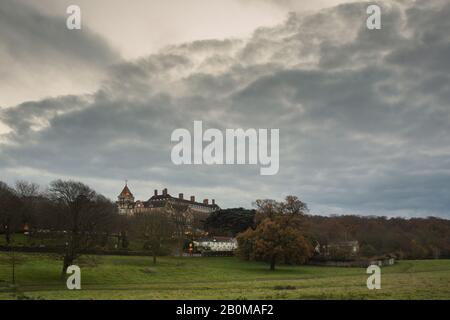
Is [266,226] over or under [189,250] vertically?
over

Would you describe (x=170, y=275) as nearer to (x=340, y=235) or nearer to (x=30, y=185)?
(x=340, y=235)

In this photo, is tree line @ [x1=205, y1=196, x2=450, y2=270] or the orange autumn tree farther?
tree line @ [x1=205, y1=196, x2=450, y2=270]

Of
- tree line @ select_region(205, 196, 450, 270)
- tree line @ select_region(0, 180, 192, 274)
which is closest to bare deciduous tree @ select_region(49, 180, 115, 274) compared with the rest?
tree line @ select_region(0, 180, 192, 274)

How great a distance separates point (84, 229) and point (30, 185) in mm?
82555

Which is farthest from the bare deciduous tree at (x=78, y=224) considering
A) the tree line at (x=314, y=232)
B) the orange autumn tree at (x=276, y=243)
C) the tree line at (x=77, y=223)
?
the tree line at (x=314, y=232)

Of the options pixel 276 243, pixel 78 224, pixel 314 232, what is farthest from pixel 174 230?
pixel 78 224

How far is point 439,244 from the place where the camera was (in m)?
119

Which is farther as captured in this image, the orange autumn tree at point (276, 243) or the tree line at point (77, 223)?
the orange autumn tree at point (276, 243)

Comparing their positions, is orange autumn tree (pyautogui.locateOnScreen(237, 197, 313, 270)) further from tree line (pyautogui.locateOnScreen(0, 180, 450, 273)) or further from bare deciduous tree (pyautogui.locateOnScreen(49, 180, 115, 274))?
bare deciduous tree (pyautogui.locateOnScreen(49, 180, 115, 274))

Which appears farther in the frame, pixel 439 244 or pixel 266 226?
pixel 439 244

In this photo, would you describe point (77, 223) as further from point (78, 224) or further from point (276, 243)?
point (276, 243)

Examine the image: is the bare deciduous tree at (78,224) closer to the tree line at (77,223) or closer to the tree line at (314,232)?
the tree line at (77,223)

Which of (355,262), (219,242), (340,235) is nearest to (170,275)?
(355,262)
